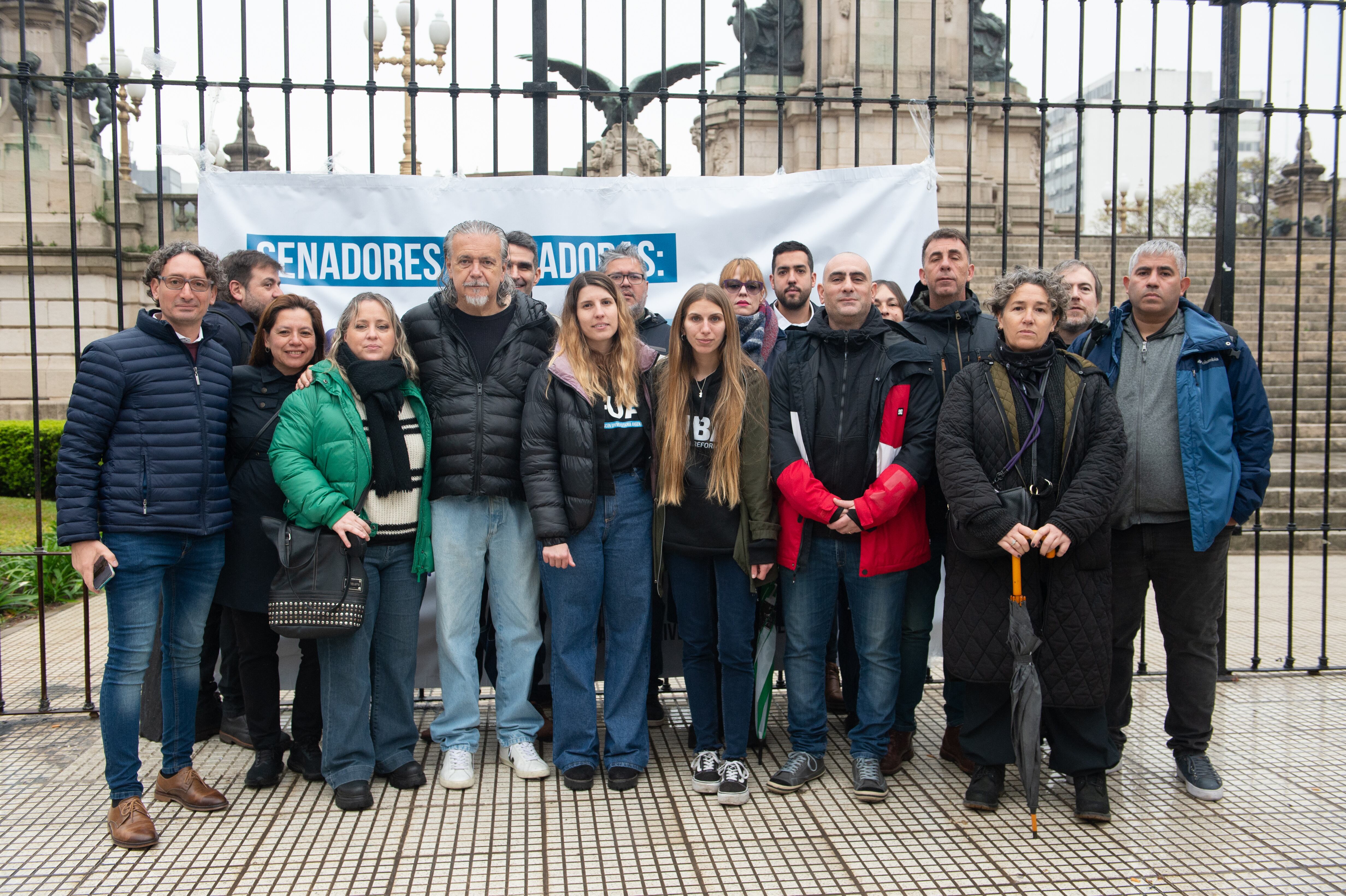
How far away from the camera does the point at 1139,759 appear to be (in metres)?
4.16

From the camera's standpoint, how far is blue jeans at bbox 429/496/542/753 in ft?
12.7

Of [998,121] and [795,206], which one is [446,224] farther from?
[998,121]

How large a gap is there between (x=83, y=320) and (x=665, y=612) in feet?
46.8

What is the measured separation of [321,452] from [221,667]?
4.74 feet

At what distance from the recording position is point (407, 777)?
149 inches

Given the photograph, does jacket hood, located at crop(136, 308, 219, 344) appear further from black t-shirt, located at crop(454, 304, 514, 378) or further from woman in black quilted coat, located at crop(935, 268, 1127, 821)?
woman in black quilted coat, located at crop(935, 268, 1127, 821)

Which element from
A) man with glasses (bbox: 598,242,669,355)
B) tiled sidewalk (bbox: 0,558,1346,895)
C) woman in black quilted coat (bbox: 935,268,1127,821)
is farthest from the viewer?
man with glasses (bbox: 598,242,669,355)

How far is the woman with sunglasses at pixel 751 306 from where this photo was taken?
4176mm

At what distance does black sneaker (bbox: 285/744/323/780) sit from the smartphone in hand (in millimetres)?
1029

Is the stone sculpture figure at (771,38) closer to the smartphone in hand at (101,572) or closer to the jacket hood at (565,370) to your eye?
the jacket hood at (565,370)

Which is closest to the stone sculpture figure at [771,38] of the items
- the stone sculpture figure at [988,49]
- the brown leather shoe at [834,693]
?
the stone sculpture figure at [988,49]

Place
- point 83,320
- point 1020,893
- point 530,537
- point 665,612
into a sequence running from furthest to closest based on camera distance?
point 83,320 < point 665,612 < point 530,537 < point 1020,893

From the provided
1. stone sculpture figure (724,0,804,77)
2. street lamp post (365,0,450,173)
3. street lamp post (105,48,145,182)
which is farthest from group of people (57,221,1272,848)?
stone sculpture figure (724,0,804,77)

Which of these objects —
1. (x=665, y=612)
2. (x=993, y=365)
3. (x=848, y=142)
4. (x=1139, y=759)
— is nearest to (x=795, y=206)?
(x=993, y=365)
